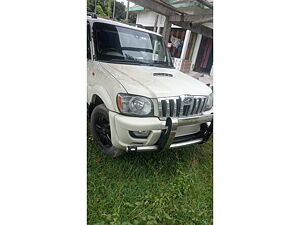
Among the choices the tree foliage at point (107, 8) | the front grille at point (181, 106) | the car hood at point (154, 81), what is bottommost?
the front grille at point (181, 106)

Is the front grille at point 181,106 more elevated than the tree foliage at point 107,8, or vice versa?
the tree foliage at point 107,8

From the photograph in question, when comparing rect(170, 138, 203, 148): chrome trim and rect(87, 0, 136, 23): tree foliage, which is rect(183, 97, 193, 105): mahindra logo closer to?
rect(170, 138, 203, 148): chrome trim

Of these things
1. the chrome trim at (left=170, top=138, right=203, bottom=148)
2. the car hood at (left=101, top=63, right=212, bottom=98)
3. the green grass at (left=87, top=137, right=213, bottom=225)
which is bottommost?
the green grass at (left=87, top=137, right=213, bottom=225)

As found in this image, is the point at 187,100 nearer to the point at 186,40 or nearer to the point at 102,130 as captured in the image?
the point at 186,40

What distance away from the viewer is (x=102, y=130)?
4.28ft

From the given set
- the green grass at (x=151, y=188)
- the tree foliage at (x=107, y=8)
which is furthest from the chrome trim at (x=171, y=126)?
the tree foliage at (x=107, y=8)

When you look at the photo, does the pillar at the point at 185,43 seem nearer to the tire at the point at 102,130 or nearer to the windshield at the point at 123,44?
the windshield at the point at 123,44

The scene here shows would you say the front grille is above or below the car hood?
below

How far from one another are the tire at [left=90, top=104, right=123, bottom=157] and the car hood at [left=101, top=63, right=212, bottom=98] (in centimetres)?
24

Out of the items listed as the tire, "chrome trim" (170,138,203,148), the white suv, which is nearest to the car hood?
the white suv

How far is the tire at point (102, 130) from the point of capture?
1.22 m

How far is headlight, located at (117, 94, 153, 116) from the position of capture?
1.12m

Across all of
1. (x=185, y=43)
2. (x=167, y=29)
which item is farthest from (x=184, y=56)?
(x=167, y=29)
